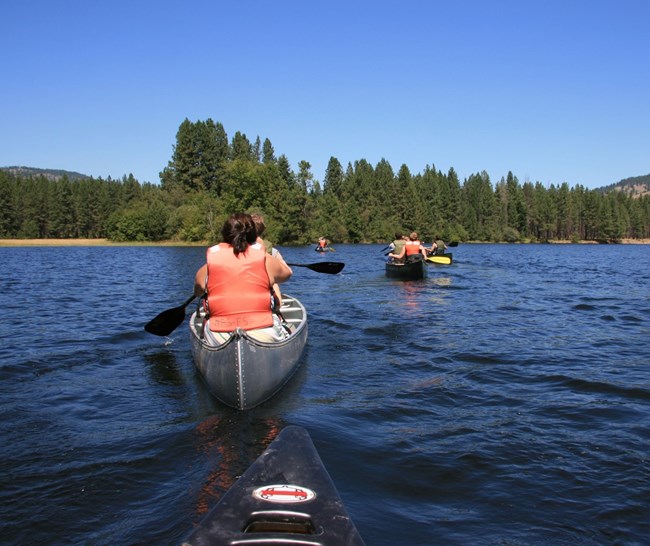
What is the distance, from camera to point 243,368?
6281 mm

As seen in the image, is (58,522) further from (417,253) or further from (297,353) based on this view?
(417,253)

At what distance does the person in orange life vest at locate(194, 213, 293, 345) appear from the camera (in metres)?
6.32

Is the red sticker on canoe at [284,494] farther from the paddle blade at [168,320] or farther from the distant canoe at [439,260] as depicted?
the distant canoe at [439,260]

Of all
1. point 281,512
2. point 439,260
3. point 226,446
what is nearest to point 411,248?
point 439,260

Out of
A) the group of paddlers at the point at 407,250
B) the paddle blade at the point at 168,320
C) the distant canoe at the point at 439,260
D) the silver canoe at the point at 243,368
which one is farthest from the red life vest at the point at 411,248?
the silver canoe at the point at 243,368

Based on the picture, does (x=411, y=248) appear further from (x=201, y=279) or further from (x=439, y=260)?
(x=201, y=279)

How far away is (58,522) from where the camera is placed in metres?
4.11

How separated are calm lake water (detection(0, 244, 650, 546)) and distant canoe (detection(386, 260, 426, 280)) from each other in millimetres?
9728

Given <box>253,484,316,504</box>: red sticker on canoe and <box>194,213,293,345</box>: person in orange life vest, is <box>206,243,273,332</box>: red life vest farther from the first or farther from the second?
<box>253,484,316,504</box>: red sticker on canoe

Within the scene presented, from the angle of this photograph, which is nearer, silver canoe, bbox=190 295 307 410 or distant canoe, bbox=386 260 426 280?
silver canoe, bbox=190 295 307 410

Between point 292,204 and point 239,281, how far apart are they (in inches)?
2668

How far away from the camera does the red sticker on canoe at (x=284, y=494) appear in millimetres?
3270

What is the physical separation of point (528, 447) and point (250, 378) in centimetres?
311

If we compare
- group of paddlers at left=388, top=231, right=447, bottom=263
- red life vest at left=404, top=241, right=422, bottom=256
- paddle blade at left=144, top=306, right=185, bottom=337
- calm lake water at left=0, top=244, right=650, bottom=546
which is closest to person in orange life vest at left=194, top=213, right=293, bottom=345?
calm lake water at left=0, top=244, right=650, bottom=546
